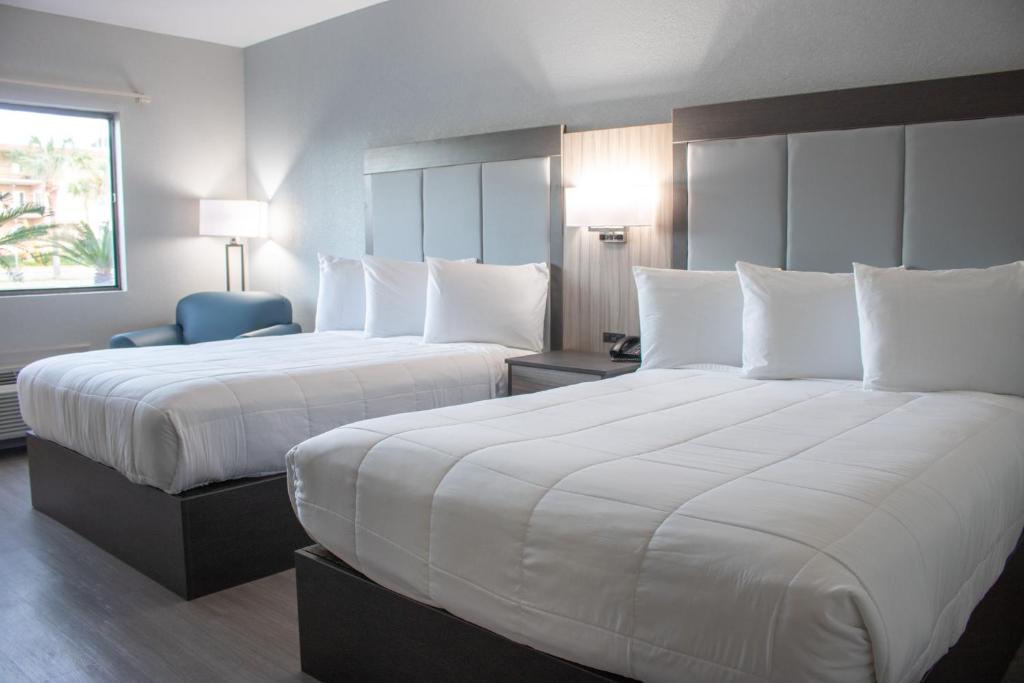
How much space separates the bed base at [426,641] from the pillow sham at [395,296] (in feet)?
7.46

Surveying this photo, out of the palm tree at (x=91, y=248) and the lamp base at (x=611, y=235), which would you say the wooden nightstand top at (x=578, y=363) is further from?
the palm tree at (x=91, y=248)

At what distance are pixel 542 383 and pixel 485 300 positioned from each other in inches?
25.7

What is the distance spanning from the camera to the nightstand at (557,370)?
3520 mm

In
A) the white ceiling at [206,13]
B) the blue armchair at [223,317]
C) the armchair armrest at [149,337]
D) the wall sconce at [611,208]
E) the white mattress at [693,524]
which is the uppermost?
the white ceiling at [206,13]

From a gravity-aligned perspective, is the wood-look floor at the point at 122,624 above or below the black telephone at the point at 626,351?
below

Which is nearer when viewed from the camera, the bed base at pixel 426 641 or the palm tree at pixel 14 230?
the bed base at pixel 426 641

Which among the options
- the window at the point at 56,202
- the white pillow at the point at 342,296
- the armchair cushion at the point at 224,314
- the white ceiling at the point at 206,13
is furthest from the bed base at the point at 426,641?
the window at the point at 56,202

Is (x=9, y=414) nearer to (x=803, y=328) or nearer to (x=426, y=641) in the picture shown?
(x=426, y=641)

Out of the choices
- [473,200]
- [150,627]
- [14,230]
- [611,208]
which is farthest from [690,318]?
[14,230]

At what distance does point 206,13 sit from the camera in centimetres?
514

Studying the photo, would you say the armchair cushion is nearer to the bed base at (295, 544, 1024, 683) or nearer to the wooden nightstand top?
the wooden nightstand top

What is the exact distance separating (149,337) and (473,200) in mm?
2235

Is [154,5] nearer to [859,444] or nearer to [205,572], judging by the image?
[205,572]

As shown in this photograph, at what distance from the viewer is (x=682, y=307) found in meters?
3.34
